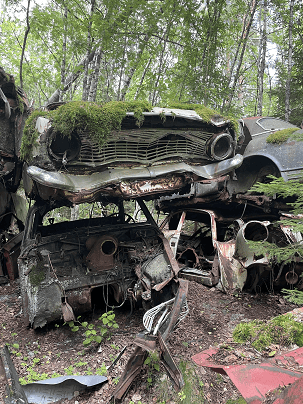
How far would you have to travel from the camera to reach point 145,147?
3.89 meters

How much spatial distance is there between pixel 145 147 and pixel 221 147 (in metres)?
1.19

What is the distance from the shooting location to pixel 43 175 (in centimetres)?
330

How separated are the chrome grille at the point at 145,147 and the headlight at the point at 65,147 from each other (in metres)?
0.07

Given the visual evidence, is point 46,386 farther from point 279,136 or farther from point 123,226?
point 279,136


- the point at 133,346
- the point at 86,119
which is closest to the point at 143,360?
the point at 133,346

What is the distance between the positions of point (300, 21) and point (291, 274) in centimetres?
760

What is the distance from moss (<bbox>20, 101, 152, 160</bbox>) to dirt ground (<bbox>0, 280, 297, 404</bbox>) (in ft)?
6.92

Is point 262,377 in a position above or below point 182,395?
above

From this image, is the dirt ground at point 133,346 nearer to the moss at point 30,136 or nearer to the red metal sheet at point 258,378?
the red metal sheet at point 258,378

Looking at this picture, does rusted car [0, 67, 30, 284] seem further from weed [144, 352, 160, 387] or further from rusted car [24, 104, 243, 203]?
weed [144, 352, 160, 387]

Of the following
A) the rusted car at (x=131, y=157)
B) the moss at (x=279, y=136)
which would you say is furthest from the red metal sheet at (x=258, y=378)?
the moss at (x=279, y=136)

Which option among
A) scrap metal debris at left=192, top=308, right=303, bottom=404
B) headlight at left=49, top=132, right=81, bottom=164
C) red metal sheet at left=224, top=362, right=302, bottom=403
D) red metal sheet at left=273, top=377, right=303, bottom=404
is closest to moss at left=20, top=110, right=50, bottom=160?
headlight at left=49, top=132, right=81, bottom=164

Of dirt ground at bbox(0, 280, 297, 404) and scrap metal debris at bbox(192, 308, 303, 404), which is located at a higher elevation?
scrap metal debris at bbox(192, 308, 303, 404)

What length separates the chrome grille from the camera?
11.9 ft
